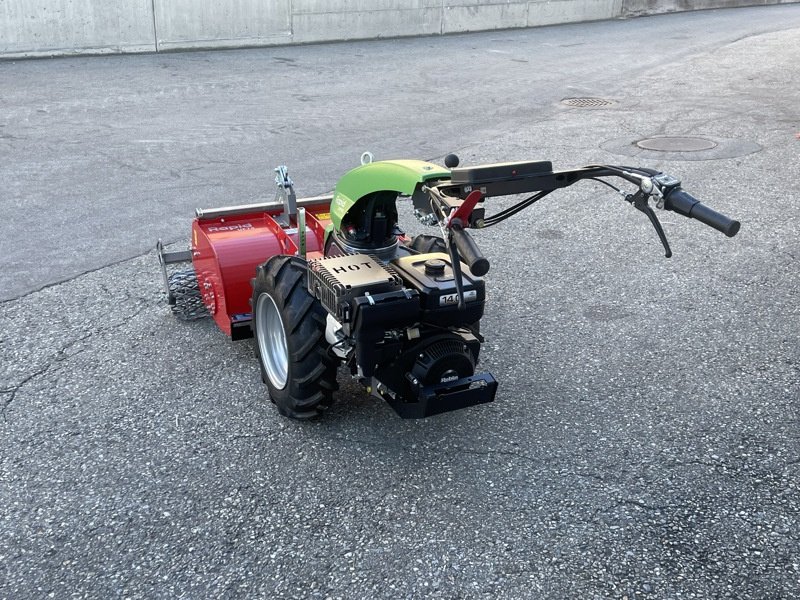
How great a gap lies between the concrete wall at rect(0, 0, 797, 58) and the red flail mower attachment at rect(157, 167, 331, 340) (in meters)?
11.4

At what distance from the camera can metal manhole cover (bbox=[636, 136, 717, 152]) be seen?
9.59 m

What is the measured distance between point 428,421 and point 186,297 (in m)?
2.05

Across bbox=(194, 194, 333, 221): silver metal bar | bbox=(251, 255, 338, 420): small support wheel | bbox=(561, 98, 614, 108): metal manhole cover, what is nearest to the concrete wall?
bbox=(561, 98, 614, 108): metal manhole cover

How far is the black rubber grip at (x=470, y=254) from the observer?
2924mm

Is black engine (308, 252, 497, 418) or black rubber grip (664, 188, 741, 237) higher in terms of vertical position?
black rubber grip (664, 188, 741, 237)

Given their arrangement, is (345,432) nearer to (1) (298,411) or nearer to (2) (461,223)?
(1) (298,411)

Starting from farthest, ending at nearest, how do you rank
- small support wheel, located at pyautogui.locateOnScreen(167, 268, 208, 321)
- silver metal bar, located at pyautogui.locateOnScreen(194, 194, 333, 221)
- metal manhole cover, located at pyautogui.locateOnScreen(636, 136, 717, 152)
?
metal manhole cover, located at pyautogui.locateOnScreen(636, 136, 717, 152)
small support wheel, located at pyautogui.locateOnScreen(167, 268, 208, 321)
silver metal bar, located at pyautogui.locateOnScreen(194, 194, 333, 221)

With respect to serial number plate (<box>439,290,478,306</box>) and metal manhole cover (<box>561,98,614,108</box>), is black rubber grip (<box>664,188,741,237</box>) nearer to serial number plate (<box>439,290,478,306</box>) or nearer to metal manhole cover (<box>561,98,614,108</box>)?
serial number plate (<box>439,290,478,306</box>)

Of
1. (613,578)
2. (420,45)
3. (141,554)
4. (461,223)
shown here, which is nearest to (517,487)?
(613,578)

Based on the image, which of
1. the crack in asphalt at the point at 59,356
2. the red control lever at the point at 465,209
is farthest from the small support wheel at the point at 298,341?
the crack in asphalt at the point at 59,356

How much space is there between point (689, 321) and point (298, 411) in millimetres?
2872

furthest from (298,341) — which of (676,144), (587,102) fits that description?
(587,102)

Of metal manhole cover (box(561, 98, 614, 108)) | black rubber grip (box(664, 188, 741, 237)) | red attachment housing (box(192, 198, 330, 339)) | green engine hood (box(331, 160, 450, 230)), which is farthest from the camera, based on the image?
metal manhole cover (box(561, 98, 614, 108))

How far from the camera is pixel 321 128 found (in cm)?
1060
